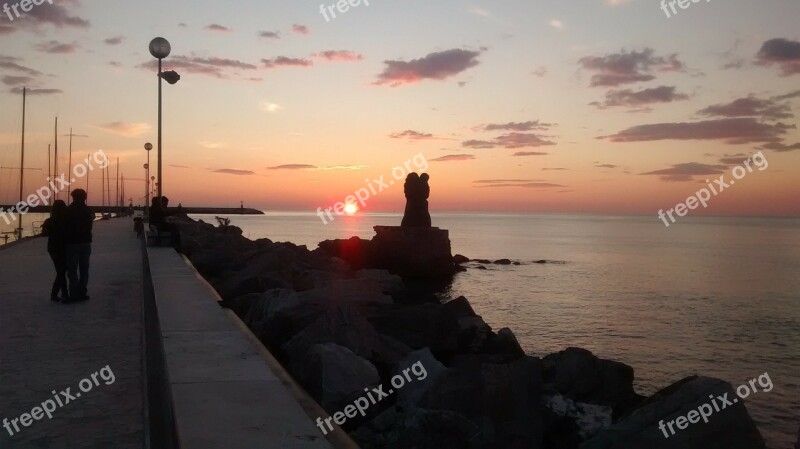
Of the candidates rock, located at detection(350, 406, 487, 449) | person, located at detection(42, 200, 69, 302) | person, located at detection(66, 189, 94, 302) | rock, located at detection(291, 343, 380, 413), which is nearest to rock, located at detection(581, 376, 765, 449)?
rock, located at detection(350, 406, 487, 449)

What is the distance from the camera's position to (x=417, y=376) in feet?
Answer: 24.0

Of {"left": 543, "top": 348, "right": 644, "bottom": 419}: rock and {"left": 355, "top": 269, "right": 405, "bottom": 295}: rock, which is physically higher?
{"left": 355, "top": 269, "right": 405, "bottom": 295}: rock

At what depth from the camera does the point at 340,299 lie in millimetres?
9766

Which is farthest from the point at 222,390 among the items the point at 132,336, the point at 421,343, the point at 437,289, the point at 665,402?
the point at 437,289

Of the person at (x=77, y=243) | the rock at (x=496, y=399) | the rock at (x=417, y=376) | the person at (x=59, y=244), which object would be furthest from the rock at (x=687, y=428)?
the person at (x=59, y=244)

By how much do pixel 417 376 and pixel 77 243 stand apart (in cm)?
595

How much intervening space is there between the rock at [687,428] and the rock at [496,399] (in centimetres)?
65

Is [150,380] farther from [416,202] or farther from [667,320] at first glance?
[416,202]

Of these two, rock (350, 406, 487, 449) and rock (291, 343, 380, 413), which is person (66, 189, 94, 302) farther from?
rock (350, 406, 487, 449)

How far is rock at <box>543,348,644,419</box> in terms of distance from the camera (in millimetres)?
9086

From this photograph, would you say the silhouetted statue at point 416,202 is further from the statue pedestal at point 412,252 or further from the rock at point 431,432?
the rock at point 431,432

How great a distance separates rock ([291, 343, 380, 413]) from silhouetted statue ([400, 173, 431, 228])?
33591 millimetres

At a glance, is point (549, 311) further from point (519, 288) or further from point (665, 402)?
A: point (665, 402)

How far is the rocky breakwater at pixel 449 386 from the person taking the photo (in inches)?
232
